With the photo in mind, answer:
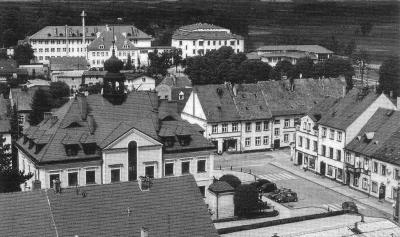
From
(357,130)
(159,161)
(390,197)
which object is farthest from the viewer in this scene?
(357,130)

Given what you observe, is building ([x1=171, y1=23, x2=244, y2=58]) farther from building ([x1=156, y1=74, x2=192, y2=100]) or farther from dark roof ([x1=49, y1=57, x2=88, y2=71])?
building ([x1=156, y1=74, x2=192, y2=100])

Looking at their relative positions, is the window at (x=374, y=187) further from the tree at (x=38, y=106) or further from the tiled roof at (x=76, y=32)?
the tiled roof at (x=76, y=32)

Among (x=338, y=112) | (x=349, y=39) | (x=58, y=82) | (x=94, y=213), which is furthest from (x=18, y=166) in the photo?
(x=349, y=39)

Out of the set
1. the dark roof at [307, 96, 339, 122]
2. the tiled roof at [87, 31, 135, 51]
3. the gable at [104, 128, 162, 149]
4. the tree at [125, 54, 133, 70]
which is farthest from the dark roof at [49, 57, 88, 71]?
the gable at [104, 128, 162, 149]

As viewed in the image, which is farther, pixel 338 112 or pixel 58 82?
pixel 58 82

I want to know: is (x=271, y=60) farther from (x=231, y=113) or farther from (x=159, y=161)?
(x=159, y=161)

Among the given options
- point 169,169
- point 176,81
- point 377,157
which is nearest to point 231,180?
point 169,169
